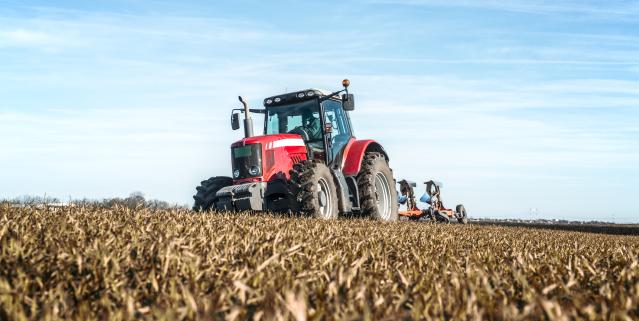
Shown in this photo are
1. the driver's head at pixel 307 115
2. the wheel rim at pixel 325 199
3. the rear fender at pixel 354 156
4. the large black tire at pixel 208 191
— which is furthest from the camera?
the rear fender at pixel 354 156

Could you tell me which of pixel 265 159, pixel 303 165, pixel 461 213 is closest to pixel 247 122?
pixel 265 159

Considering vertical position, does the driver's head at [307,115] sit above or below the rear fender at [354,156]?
above

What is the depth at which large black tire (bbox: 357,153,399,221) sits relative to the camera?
10.7 meters

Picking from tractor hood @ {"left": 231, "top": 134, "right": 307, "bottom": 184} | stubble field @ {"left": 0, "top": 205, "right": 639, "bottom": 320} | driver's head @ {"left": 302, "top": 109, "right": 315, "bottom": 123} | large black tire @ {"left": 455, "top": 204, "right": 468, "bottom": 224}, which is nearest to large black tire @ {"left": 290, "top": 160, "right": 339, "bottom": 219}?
tractor hood @ {"left": 231, "top": 134, "right": 307, "bottom": 184}

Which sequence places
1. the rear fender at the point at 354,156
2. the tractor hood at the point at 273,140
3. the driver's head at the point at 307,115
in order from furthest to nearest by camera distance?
the rear fender at the point at 354,156, the driver's head at the point at 307,115, the tractor hood at the point at 273,140

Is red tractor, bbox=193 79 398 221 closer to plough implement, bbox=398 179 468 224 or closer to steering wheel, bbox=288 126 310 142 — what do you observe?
steering wheel, bbox=288 126 310 142

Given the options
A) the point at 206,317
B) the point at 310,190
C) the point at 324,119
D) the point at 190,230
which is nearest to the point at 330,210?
the point at 310,190

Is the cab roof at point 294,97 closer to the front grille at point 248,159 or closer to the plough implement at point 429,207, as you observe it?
the front grille at point 248,159

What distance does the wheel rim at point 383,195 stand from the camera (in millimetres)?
11819

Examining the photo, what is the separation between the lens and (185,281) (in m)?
2.90

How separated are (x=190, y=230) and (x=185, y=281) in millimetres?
1811

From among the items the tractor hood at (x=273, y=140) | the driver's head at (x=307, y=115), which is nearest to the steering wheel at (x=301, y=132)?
the driver's head at (x=307, y=115)

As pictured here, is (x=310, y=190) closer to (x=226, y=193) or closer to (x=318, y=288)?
(x=226, y=193)

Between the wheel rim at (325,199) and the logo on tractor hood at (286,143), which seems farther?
the logo on tractor hood at (286,143)
